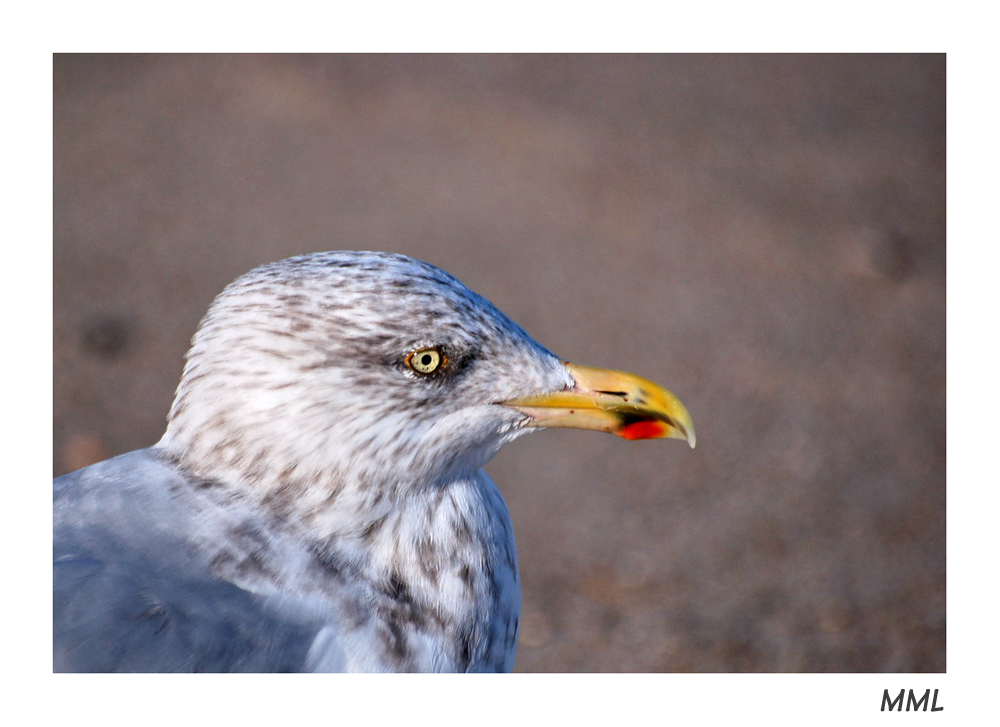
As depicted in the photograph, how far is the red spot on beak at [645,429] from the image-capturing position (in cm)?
188

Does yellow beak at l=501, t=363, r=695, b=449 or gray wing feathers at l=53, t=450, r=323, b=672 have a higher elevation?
yellow beak at l=501, t=363, r=695, b=449

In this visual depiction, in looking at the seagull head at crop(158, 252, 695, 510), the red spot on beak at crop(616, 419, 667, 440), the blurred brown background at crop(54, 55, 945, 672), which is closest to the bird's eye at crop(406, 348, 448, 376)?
the seagull head at crop(158, 252, 695, 510)

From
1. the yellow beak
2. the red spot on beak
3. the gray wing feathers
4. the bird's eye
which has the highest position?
the bird's eye

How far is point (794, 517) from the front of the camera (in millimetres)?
4223

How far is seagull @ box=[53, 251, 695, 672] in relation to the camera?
1605 millimetres

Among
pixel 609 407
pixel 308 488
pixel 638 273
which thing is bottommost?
pixel 308 488

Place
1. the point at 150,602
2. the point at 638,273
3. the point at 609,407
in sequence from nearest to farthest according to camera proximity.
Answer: the point at 150,602 → the point at 609,407 → the point at 638,273

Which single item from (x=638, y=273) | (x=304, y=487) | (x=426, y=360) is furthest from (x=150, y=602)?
(x=638, y=273)

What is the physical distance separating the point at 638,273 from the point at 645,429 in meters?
3.59

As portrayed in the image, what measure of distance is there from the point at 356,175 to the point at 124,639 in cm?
398

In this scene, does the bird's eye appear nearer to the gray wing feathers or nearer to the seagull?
the seagull

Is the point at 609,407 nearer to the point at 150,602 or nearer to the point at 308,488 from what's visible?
the point at 308,488

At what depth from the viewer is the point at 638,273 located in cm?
539

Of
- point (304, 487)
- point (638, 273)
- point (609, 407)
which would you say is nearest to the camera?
point (304, 487)
